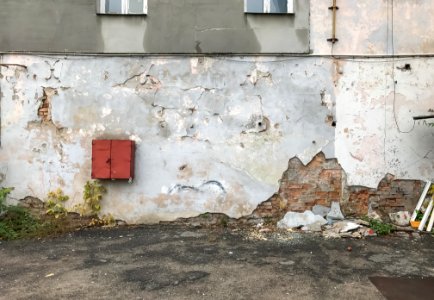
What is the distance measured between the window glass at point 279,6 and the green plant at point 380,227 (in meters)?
3.80

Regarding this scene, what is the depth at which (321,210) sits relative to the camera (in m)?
6.79

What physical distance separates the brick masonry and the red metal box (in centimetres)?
227

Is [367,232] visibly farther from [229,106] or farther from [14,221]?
[14,221]

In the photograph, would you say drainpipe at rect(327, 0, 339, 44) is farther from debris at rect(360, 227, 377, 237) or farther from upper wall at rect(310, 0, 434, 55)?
debris at rect(360, 227, 377, 237)

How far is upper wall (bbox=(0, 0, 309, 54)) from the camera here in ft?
21.8

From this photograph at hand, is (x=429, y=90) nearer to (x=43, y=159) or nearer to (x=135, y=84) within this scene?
(x=135, y=84)

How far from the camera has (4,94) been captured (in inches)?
263

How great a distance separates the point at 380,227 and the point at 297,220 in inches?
51.0

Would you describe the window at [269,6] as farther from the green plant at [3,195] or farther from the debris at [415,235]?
the green plant at [3,195]

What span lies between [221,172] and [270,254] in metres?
1.82

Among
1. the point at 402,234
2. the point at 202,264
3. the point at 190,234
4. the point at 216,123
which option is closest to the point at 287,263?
the point at 202,264

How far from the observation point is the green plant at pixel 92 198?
A: 22.0 ft

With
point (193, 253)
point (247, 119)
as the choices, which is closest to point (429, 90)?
point (247, 119)

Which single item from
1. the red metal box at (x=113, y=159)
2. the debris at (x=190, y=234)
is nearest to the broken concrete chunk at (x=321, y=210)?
the debris at (x=190, y=234)
